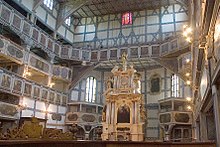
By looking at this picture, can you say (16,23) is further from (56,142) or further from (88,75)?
(56,142)

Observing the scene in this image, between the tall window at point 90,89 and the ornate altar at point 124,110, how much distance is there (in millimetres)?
5749

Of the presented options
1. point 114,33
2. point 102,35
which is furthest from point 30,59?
point 114,33

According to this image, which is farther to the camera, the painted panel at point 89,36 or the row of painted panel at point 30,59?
the painted panel at point 89,36

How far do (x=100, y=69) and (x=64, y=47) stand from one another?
5.58 meters

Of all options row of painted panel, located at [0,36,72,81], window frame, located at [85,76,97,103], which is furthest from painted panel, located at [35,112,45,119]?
window frame, located at [85,76,97,103]

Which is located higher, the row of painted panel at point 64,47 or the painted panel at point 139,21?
the painted panel at point 139,21

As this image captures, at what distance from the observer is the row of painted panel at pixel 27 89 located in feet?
56.3

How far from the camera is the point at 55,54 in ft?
80.8

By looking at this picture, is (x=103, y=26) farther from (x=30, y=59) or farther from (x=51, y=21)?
(x=30, y=59)

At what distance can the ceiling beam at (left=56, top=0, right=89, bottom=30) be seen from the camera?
26750 millimetres

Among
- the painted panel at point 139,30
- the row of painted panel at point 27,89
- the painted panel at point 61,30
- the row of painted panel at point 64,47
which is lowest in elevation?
the row of painted panel at point 27,89

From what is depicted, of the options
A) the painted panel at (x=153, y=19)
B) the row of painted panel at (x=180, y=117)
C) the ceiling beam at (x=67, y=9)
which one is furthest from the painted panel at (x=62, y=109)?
the painted panel at (x=153, y=19)

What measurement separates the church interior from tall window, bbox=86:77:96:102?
119 mm

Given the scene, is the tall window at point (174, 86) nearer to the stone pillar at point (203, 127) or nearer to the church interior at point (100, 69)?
the church interior at point (100, 69)
